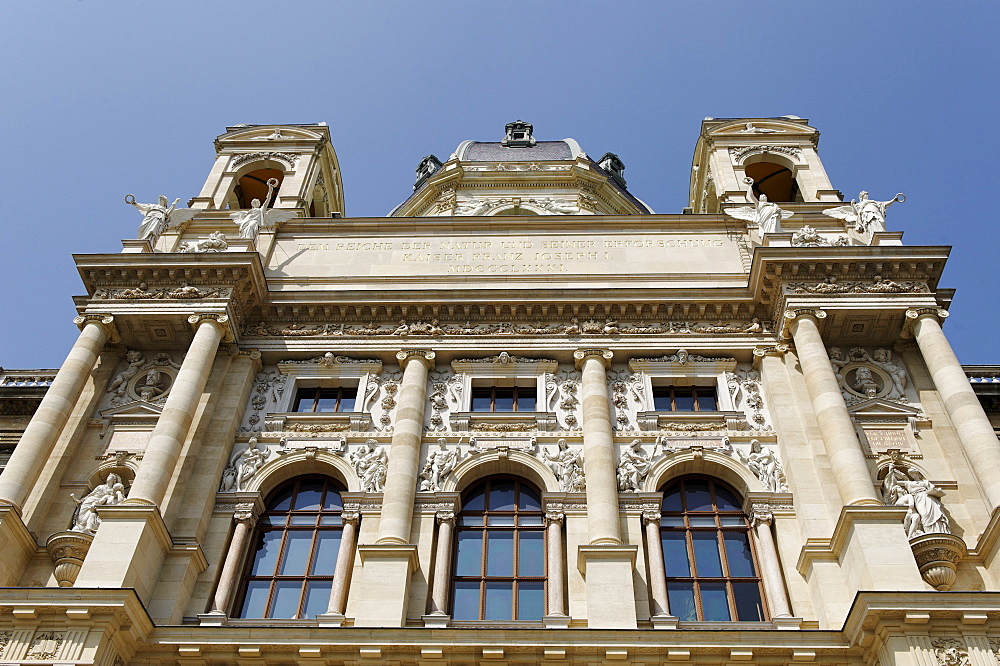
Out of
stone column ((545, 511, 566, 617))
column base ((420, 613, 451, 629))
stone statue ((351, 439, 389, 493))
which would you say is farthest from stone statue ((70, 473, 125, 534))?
stone column ((545, 511, 566, 617))

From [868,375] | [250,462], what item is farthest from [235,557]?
[868,375]

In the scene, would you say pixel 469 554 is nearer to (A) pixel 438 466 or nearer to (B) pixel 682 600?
(A) pixel 438 466

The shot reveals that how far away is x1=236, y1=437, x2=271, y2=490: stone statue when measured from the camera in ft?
59.5

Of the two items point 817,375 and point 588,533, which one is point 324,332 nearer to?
point 588,533

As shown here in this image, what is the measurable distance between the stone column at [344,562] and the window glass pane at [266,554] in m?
1.16

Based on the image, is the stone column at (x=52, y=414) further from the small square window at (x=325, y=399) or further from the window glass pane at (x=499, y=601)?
the window glass pane at (x=499, y=601)

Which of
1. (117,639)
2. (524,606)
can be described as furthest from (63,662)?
(524,606)

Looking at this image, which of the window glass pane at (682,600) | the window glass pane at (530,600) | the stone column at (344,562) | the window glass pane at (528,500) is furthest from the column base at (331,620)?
the window glass pane at (682,600)

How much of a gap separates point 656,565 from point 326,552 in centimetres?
564

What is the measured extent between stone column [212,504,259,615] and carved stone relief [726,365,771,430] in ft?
30.6

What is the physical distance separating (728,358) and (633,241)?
4705 millimetres

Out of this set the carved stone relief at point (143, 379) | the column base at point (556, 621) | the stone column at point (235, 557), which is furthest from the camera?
the carved stone relief at point (143, 379)

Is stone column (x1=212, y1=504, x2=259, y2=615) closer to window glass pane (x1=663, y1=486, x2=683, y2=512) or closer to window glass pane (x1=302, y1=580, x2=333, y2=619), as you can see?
window glass pane (x1=302, y1=580, x2=333, y2=619)

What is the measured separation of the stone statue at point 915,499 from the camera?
16.0m
